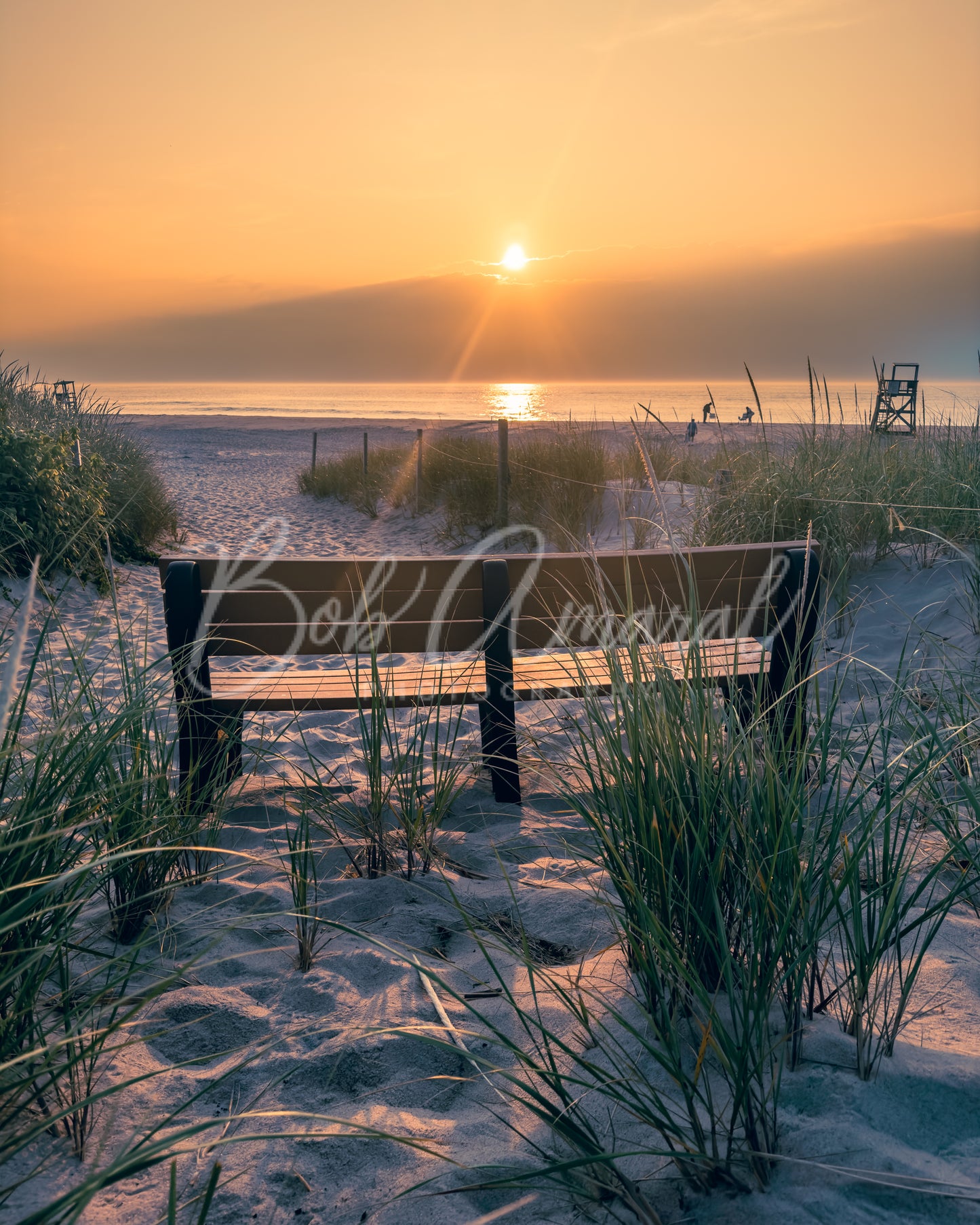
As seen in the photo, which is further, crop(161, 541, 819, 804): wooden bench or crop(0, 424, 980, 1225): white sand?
crop(161, 541, 819, 804): wooden bench

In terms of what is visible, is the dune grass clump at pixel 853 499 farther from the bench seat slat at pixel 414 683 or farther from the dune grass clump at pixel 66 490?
the dune grass clump at pixel 66 490

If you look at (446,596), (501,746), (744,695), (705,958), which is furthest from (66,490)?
(705,958)

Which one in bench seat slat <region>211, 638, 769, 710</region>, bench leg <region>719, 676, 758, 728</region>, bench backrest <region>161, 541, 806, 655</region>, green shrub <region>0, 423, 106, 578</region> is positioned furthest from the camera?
green shrub <region>0, 423, 106, 578</region>

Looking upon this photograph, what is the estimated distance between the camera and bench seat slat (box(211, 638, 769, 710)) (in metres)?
2.64

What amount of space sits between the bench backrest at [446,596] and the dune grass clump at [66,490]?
1.76 m

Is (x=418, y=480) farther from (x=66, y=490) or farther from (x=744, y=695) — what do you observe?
(x=744, y=695)

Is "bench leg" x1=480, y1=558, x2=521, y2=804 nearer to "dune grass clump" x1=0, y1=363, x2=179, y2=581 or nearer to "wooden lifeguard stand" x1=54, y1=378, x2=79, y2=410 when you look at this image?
"dune grass clump" x1=0, y1=363, x2=179, y2=581

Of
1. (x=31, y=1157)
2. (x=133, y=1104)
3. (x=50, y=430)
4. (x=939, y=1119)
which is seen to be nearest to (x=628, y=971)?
(x=939, y=1119)

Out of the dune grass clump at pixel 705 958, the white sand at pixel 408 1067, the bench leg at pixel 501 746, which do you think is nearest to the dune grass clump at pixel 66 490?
the bench leg at pixel 501 746

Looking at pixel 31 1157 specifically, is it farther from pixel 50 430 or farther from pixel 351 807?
pixel 50 430

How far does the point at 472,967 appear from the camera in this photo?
1935mm

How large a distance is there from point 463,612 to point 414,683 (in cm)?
35

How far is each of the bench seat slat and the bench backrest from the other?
11 cm

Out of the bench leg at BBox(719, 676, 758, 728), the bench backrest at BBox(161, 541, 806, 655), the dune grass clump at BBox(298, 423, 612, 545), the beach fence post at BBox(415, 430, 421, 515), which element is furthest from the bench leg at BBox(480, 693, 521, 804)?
the beach fence post at BBox(415, 430, 421, 515)
